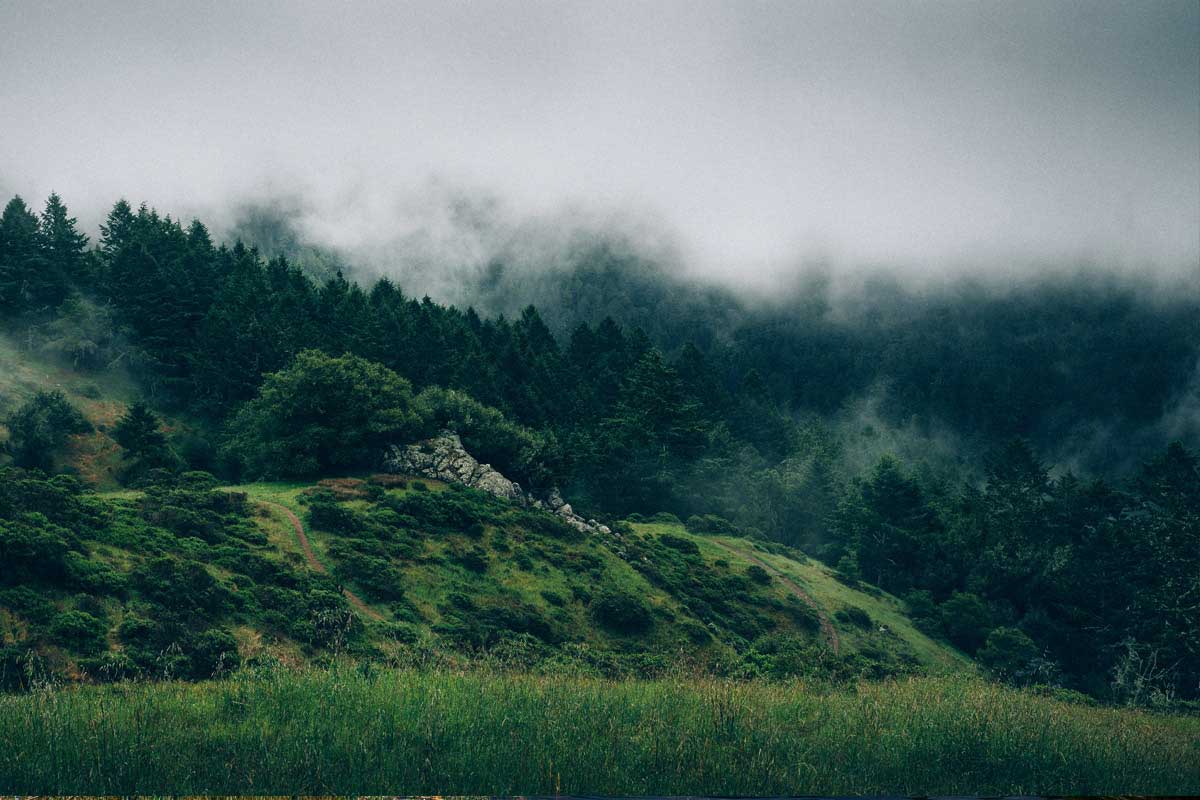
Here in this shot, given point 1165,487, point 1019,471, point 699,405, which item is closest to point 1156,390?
point 1019,471

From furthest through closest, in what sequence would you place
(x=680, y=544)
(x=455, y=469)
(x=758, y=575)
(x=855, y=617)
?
(x=680, y=544) < (x=455, y=469) < (x=758, y=575) < (x=855, y=617)

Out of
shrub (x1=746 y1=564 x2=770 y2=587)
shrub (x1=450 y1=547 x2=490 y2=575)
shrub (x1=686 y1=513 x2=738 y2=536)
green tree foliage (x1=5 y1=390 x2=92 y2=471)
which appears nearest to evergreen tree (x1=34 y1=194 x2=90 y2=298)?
green tree foliage (x1=5 y1=390 x2=92 y2=471)

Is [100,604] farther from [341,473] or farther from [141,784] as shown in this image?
[341,473]

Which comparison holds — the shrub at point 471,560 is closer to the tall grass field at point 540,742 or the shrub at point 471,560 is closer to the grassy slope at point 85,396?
the tall grass field at point 540,742

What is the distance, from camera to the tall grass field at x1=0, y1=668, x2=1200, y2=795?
11.3 meters

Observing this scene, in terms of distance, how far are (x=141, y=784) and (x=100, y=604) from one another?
21258mm

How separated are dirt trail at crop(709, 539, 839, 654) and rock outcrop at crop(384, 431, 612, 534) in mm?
10620

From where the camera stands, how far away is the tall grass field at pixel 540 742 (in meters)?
11.3

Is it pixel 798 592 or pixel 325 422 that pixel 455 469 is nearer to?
pixel 325 422

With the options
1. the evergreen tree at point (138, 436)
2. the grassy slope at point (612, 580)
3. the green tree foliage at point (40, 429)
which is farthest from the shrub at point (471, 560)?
the green tree foliage at point (40, 429)

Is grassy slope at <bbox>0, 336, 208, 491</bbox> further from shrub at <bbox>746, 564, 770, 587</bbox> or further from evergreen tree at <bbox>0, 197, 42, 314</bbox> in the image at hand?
shrub at <bbox>746, 564, 770, 587</bbox>

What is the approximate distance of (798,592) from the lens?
177 feet

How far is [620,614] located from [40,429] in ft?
149

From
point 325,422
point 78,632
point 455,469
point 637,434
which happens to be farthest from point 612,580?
point 637,434
